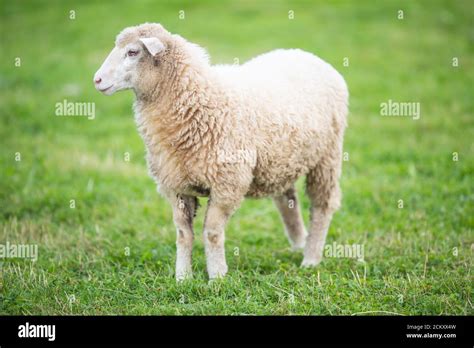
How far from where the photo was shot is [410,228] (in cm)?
752

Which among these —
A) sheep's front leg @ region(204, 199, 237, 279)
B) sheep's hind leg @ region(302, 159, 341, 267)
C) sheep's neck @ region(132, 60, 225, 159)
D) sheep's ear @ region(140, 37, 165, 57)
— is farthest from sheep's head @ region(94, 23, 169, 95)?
sheep's hind leg @ region(302, 159, 341, 267)

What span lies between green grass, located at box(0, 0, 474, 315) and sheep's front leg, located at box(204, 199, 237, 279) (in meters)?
0.17

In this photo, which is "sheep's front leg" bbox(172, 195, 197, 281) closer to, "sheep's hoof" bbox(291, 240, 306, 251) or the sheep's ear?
the sheep's ear

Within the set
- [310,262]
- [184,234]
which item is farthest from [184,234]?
[310,262]

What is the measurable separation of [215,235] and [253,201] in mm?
3249

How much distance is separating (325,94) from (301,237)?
1.68 meters

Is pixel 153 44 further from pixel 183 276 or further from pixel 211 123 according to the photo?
pixel 183 276

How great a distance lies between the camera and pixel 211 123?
18.8 feet

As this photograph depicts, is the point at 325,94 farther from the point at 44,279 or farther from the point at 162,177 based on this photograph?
the point at 44,279

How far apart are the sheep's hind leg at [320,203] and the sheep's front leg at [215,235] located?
1.12 m

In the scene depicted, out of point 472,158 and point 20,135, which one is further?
point 20,135
